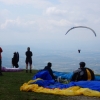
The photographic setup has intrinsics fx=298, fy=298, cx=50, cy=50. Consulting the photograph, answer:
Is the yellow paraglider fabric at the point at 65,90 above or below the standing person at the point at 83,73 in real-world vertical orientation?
below

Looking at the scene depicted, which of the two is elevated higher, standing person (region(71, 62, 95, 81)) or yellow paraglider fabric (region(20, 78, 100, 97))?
standing person (region(71, 62, 95, 81))

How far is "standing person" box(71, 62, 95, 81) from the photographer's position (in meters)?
14.6

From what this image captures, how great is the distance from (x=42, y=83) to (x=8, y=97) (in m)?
2.83

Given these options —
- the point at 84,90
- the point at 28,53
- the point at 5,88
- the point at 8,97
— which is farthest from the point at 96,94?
the point at 28,53

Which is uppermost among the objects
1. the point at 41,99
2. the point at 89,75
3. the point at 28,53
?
the point at 28,53

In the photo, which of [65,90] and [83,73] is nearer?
[65,90]

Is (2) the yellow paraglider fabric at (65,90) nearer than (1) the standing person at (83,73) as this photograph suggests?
Yes

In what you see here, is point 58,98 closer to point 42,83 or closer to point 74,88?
point 74,88

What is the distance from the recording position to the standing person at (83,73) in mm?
14617

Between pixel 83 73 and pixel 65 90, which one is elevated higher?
pixel 83 73

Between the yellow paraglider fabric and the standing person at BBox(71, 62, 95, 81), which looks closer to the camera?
the yellow paraglider fabric

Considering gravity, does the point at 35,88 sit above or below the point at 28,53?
below

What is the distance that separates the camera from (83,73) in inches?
577

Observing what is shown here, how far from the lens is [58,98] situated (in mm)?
12000
